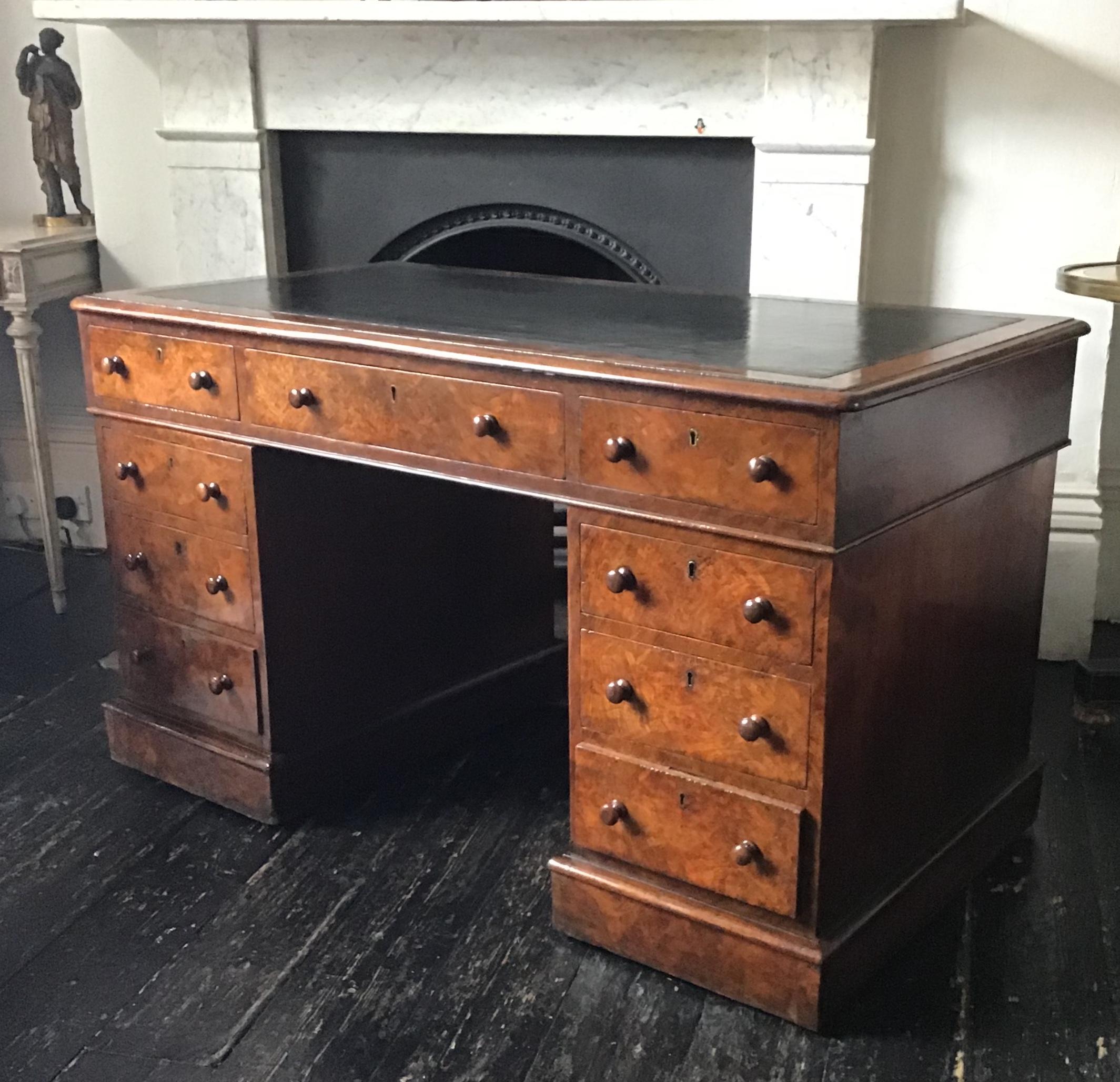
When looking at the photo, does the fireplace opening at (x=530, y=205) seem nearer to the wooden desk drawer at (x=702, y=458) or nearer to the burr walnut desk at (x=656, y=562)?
the burr walnut desk at (x=656, y=562)

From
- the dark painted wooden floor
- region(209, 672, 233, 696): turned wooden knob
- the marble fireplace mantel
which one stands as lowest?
the dark painted wooden floor

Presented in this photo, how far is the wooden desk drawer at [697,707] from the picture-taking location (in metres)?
1.61

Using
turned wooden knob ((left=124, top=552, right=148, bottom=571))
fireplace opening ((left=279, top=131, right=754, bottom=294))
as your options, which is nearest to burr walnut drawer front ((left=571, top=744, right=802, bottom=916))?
turned wooden knob ((left=124, top=552, right=148, bottom=571))

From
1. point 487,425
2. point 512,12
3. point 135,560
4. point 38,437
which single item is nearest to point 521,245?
point 512,12

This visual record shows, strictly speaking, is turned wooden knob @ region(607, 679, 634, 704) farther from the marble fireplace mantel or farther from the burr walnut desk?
the marble fireplace mantel

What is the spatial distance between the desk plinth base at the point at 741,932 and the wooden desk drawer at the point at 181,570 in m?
0.70

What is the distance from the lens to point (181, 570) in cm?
224

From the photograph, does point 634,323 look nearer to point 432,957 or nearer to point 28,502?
point 432,957

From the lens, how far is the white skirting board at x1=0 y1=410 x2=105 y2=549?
11.7 feet

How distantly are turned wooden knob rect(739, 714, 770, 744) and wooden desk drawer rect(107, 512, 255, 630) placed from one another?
2.92ft

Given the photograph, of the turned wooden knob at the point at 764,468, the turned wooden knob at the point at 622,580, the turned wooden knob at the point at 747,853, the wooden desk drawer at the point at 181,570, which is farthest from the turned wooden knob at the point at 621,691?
the wooden desk drawer at the point at 181,570

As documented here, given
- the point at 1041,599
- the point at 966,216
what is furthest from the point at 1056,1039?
the point at 966,216

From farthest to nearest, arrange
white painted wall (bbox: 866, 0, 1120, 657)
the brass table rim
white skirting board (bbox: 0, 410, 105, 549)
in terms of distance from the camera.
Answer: white skirting board (bbox: 0, 410, 105, 549), white painted wall (bbox: 866, 0, 1120, 657), the brass table rim

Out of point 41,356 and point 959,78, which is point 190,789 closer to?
point 41,356
